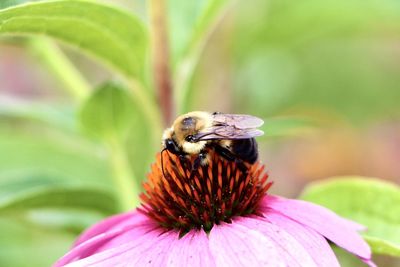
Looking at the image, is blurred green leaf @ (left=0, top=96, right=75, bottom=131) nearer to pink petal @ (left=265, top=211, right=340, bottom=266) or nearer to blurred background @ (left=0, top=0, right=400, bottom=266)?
blurred background @ (left=0, top=0, right=400, bottom=266)

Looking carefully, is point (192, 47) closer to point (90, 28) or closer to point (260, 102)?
point (90, 28)

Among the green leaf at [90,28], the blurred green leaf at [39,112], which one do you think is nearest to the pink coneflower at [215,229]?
the green leaf at [90,28]

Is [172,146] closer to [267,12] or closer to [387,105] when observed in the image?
[267,12]

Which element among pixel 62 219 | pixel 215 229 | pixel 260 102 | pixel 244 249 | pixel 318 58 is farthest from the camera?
pixel 318 58

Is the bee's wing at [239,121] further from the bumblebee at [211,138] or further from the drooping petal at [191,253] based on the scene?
the drooping petal at [191,253]

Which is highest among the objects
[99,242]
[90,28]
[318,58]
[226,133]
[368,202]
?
[90,28]

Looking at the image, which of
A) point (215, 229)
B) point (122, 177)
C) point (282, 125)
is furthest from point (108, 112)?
point (215, 229)

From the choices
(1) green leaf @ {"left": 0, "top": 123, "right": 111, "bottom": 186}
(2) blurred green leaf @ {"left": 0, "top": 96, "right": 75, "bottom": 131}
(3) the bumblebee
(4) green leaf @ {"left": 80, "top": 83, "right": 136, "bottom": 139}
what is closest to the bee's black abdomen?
(3) the bumblebee
